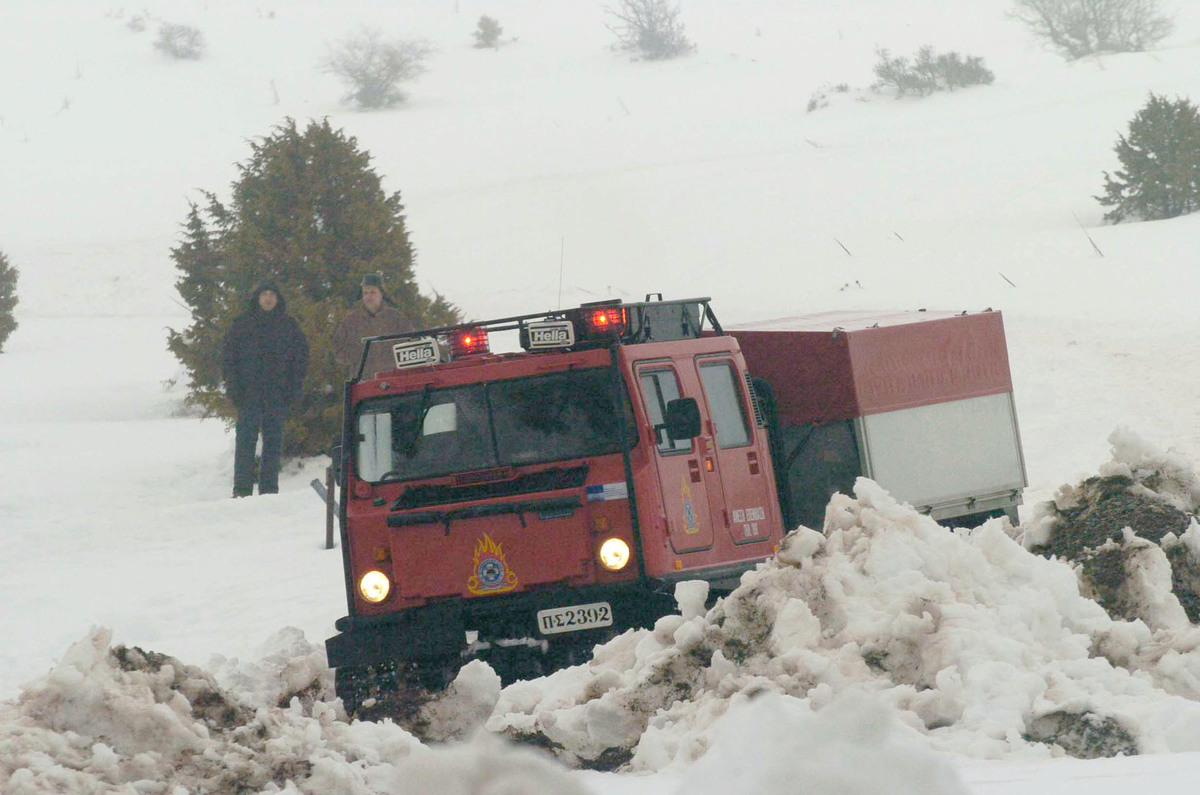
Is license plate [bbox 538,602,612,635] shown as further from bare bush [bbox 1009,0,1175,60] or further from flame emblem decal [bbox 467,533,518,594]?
bare bush [bbox 1009,0,1175,60]

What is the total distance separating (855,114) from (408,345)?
47.4 meters

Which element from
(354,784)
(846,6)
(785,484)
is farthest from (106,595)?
(846,6)

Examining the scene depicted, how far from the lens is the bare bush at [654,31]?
7206 cm

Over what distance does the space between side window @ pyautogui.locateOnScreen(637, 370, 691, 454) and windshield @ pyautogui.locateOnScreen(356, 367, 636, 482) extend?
0.53ft

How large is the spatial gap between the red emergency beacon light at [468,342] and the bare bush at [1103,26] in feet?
206

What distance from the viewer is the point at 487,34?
78.9m

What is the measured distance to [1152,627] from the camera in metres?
7.45

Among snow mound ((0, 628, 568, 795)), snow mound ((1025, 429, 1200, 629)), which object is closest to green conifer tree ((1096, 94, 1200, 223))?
snow mound ((1025, 429, 1200, 629))

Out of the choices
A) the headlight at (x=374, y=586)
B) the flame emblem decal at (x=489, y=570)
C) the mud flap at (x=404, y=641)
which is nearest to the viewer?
the mud flap at (x=404, y=641)

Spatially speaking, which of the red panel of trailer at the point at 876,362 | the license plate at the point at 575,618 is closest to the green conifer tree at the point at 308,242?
the red panel of trailer at the point at 876,362

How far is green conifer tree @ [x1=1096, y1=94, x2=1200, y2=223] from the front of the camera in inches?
1316

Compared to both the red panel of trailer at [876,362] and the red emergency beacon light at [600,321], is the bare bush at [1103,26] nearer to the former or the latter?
the red panel of trailer at [876,362]

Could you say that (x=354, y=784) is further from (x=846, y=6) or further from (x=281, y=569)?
(x=846, y=6)

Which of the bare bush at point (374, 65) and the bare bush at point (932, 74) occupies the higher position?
the bare bush at point (374, 65)
